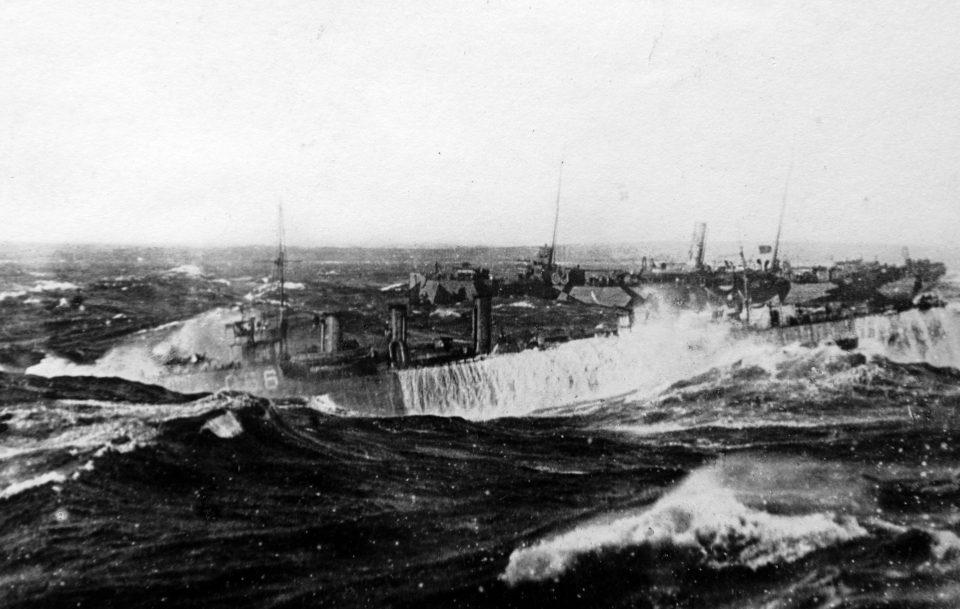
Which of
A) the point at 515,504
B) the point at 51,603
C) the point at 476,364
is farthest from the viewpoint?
the point at 476,364

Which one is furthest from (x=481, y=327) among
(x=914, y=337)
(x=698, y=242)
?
(x=914, y=337)

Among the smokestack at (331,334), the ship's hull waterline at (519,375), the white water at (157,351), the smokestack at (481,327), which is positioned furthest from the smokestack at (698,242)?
the white water at (157,351)

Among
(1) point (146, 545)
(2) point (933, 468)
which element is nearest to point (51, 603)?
(1) point (146, 545)

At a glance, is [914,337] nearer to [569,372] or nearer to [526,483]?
[569,372]

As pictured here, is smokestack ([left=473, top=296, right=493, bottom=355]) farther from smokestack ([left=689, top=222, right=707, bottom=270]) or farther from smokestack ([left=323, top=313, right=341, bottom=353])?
smokestack ([left=689, top=222, right=707, bottom=270])

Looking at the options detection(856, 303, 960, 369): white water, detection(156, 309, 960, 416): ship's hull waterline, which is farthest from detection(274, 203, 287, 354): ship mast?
detection(856, 303, 960, 369): white water

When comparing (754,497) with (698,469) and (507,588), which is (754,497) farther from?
(507,588)
